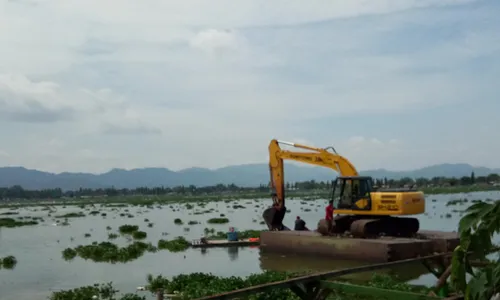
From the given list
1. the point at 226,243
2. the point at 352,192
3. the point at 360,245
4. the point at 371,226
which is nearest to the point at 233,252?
the point at 226,243

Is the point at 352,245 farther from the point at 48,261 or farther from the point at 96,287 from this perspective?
the point at 48,261

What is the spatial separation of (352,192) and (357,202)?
0.50 m

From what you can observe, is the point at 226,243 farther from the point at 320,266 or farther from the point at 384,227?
the point at 384,227

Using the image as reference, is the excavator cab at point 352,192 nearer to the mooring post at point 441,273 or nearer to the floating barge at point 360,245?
the floating barge at point 360,245

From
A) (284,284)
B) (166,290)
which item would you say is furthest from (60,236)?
(284,284)

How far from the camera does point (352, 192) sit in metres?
24.4

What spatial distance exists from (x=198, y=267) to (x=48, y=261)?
356 inches

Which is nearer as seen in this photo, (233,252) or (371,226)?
(371,226)

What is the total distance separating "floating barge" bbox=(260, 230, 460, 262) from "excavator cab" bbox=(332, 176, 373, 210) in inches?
68.1

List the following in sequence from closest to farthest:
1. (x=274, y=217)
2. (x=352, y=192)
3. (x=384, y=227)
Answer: (x=384, y=227), (x=352, y=192), (x=274, y=217)

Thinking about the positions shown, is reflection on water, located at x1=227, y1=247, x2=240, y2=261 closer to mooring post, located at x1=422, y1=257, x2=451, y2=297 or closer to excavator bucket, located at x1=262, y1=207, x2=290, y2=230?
excavator bucket, located at x1=262, y1=207, x2=290, y2=230

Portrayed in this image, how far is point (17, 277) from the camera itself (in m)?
23.6

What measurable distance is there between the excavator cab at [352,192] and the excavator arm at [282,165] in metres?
1.08

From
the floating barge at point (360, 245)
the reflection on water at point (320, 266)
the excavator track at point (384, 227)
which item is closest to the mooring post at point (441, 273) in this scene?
the reflection on water at point (320, 266)
